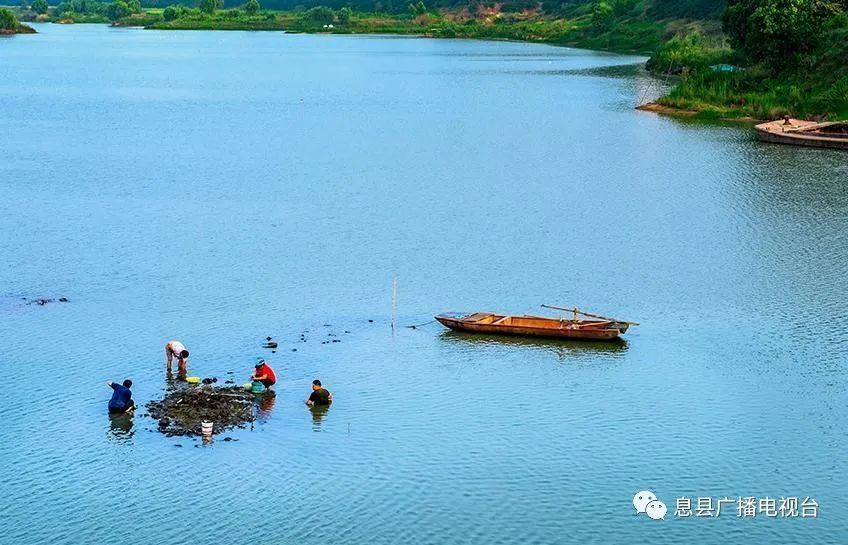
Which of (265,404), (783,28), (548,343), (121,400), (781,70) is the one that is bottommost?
(548,343)

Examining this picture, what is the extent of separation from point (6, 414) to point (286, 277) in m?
18.7

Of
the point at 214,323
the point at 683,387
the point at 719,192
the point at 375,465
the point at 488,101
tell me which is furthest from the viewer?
the point at 488,101

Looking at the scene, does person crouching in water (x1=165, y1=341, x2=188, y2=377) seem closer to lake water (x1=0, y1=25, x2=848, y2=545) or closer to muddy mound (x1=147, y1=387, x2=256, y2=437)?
lake water (x1=0, y1=25, x2=848, y2=545)

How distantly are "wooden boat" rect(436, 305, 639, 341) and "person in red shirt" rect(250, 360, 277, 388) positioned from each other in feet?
30.9

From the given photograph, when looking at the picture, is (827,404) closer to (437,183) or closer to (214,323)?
(214,323)

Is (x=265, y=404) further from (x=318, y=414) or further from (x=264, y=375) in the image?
(x=318, y=414)

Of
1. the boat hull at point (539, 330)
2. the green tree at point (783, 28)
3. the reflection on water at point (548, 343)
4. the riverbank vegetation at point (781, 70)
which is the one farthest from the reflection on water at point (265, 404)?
the green tree at point (783, 28)

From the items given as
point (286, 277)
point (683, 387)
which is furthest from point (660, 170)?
point (683, 387)

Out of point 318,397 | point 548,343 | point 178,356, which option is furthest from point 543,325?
point 178,356

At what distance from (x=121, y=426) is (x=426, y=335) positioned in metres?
13.8

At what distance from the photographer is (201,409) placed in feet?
131

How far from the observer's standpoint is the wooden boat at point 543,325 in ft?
157

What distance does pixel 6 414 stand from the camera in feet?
133

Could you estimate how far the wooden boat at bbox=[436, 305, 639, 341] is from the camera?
47969mm
